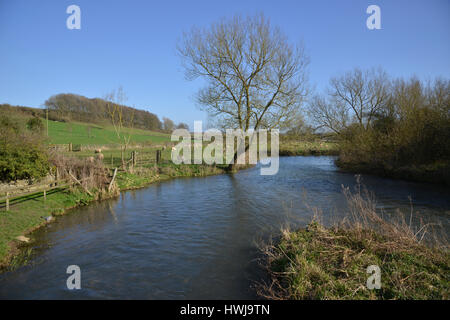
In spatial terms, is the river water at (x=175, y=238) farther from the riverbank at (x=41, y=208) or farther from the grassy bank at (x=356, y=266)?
the grassy bank at (x=356, y=266)

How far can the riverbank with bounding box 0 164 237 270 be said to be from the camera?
6950mm

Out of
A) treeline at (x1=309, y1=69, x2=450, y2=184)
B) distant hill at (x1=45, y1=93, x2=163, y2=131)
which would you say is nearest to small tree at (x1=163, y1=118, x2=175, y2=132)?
distant hill at (x1=45, y1=93, x2=163, y2=131)

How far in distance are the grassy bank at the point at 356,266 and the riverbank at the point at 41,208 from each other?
6.55m

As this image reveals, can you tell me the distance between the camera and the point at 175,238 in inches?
317

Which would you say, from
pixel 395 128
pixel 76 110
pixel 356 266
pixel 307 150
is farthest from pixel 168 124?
pixel 356 266

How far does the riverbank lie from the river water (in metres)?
0.41

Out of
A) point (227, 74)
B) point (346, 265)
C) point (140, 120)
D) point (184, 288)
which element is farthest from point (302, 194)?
point (140, 120)

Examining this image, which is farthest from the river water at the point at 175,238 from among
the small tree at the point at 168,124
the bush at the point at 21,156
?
the small tree at the point at 168,124

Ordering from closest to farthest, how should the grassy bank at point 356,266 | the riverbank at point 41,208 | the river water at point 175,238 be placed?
the grassy bank at point 356,266 → the river water at point 175,238 → the riverbank at point 41,208

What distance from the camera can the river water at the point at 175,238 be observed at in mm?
5375

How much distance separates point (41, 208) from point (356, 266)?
10928 millimetres

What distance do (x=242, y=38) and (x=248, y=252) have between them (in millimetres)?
16633

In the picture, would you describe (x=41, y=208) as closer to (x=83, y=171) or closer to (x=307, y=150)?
(x=83, y=171)
